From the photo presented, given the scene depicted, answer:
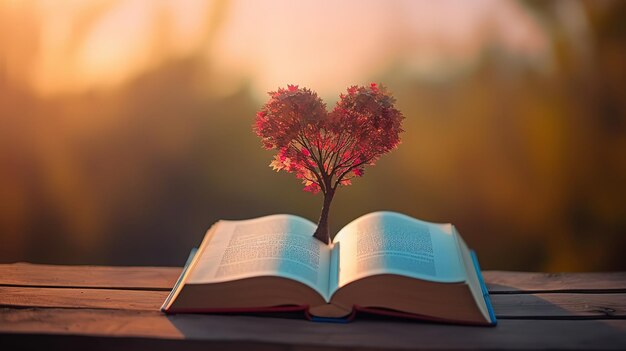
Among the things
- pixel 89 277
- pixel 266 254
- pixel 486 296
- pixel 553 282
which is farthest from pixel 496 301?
pixel 89 277

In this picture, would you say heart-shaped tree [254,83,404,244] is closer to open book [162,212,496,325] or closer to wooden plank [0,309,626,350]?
Answer: open book [162,212,496,325]

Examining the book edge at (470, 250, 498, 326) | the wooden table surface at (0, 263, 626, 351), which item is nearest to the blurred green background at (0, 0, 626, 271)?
the book edge at (470, 250, 498, 326)

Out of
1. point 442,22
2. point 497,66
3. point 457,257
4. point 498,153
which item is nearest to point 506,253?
point 498,153

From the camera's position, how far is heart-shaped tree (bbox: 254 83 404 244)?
139cm

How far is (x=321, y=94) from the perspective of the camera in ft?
7.30

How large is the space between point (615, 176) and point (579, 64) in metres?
0.34

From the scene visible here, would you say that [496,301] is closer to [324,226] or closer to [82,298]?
[324,226]

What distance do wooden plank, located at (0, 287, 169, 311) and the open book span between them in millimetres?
46

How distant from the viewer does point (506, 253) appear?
7.66 ft

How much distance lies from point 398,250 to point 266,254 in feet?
0.71

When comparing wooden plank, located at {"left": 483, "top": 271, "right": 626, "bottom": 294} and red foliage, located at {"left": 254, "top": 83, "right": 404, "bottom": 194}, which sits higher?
red foliage, located at {"left": 254, "top": 83, "right": 404, "bottom": 194}

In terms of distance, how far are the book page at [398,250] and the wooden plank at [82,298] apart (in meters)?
0.33

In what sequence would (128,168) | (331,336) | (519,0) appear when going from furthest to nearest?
1. (128,168)
2. (519,0)
3. (331,336)

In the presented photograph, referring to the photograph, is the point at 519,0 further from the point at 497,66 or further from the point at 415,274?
the point at 415,274
